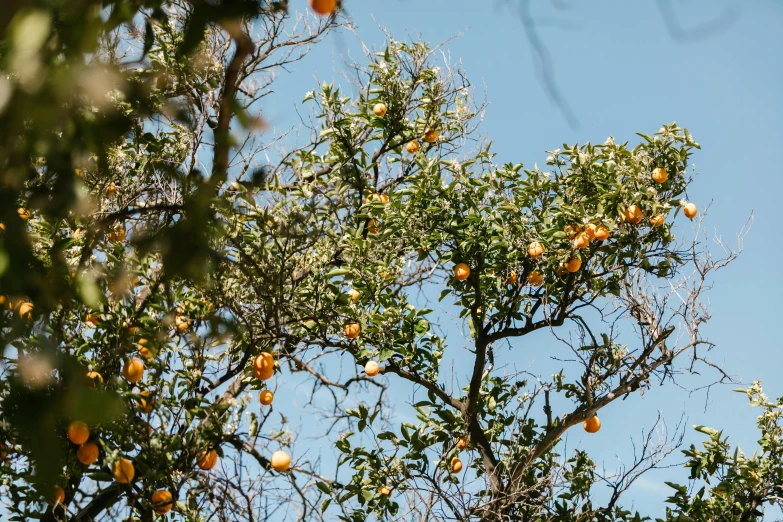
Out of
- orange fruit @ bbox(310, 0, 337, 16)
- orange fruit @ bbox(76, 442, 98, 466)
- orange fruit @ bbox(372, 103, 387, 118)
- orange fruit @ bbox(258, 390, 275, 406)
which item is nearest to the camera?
orange fruit @ bbox(310, 0, 337, 16)

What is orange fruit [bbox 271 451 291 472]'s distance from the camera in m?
3.06

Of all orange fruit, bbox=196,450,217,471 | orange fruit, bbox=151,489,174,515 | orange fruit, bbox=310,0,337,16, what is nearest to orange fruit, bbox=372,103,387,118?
orange fruit, bbox=196,450,217,471

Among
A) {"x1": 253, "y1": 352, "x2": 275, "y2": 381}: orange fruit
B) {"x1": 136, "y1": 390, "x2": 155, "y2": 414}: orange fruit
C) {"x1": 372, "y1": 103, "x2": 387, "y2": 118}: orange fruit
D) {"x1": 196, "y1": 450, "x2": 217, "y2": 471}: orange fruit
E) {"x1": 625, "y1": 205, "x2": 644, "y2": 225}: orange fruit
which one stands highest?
{"x1": 372, "y1": 103, "x2": 387, "y2": 118}: orange fruit

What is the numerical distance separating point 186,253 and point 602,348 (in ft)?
10.4

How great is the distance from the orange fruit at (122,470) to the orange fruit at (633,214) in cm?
262

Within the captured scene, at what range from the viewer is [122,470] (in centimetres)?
253

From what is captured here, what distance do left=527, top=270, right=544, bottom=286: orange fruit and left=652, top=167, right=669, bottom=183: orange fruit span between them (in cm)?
79

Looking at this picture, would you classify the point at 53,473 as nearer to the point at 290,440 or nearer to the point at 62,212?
the point at 62,212

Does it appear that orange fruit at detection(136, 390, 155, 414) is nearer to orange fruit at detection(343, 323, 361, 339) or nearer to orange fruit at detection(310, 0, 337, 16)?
orange fruit at detection(343, 323, 361, 339)

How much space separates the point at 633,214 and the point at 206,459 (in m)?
2.37

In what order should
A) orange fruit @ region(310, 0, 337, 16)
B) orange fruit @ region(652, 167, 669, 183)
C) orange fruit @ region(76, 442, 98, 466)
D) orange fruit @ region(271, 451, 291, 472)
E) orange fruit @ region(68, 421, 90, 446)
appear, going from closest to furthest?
orange fruit @ region(310, 0, 337, 16)
orange fruit @ region(68, 421, 90, 446)
orange fruit @ region(76, 442, 98, 466)
orange fruit @ region(271, 451, 291, 472)
orange fruit @ region(652, 167, 669, 183)

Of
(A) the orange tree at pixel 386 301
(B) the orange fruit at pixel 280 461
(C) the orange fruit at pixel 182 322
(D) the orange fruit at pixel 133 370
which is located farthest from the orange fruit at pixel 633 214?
(D) the orange fruit at pixel 133 370

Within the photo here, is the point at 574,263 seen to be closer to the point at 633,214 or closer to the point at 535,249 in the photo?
the point at 535,249

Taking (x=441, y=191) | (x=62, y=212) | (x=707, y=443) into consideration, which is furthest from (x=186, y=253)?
(x=707, y=443)
